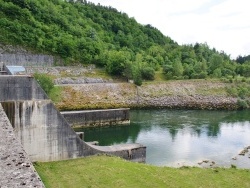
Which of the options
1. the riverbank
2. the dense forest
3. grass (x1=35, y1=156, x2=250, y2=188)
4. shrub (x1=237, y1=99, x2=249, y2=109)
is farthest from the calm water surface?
the dense forest

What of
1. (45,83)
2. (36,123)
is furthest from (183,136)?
(45,83)

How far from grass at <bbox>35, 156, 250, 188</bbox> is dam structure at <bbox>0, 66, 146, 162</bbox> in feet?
2.01

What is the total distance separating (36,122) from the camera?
19.5 meters

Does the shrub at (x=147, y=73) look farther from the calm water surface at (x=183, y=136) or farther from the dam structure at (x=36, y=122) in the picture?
the dam structure at (x=36, y=122)

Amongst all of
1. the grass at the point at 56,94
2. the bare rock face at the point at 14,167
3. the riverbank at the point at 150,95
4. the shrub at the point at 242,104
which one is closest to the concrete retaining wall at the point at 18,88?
the bare rock face at the point at 14,167

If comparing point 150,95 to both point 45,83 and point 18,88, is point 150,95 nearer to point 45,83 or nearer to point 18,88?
point 45,83

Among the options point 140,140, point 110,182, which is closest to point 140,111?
point 140,140

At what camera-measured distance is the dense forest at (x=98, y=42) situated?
6456 centimetres

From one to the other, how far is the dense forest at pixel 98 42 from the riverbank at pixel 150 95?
140 inches

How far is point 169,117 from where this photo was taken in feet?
147

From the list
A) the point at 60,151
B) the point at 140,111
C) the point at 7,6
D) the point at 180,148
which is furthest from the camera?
the point at 7,6

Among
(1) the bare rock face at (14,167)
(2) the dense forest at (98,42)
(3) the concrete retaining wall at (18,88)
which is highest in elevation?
(2) the dense forest at (98,42)

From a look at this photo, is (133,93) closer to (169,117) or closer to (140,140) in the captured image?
(169,117)

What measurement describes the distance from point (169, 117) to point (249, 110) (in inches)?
669
